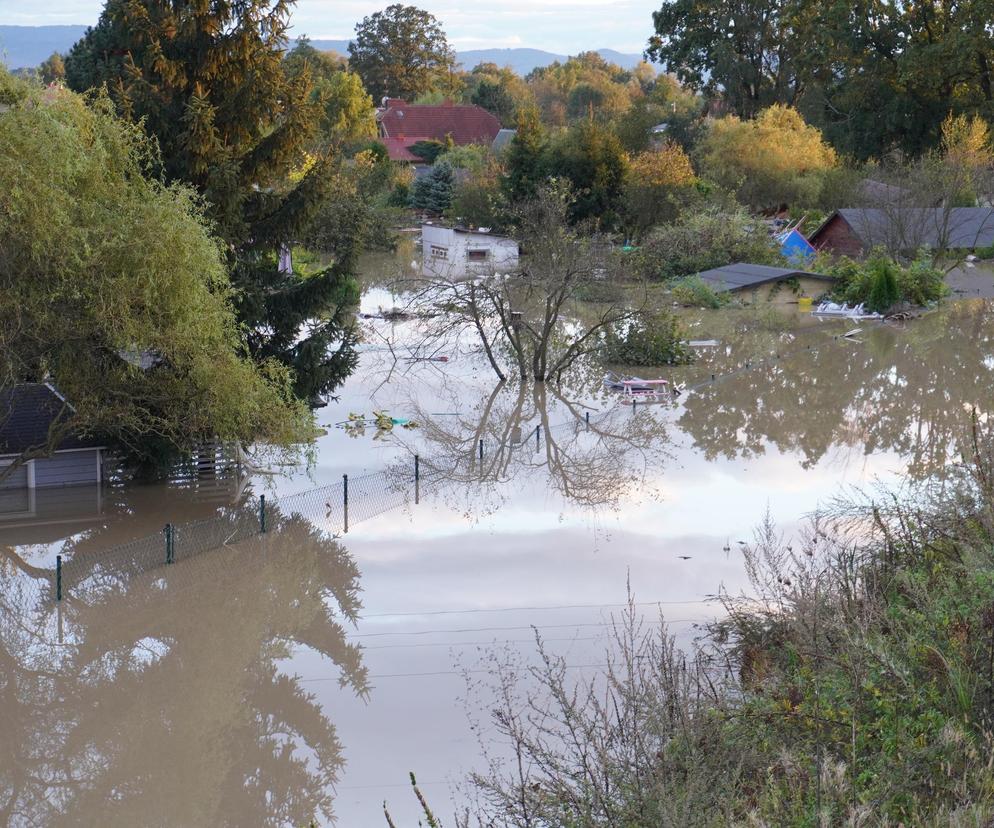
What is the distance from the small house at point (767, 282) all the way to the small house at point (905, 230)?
3408 mm

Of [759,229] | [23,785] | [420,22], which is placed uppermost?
[420,22]

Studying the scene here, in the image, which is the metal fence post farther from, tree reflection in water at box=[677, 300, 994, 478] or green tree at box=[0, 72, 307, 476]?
tree reflection in water at box=[677, 300, 994, 478]

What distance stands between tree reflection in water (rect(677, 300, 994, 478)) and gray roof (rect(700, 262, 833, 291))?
5.99 metres

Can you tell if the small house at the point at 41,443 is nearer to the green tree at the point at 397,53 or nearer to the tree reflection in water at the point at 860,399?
the tree reflection in water at the point at 860,399

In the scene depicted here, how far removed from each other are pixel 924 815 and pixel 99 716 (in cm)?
807

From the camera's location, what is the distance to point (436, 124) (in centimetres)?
8775

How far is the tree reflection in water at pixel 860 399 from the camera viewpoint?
22938 mm

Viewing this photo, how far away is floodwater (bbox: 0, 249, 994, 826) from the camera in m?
11.1

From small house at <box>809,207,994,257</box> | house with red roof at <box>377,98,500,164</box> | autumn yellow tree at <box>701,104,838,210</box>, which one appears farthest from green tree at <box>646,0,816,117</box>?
small house at <box>809,207,994,257</box>

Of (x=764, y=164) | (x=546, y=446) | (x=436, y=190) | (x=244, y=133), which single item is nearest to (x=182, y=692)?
(x=244, y=133)

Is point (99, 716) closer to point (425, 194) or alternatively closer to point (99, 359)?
point (99, 359)

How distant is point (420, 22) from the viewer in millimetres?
109812

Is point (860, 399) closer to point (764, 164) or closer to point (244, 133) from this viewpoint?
point (244, 133)

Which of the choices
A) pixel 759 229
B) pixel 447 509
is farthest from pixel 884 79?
pixel 447 509
